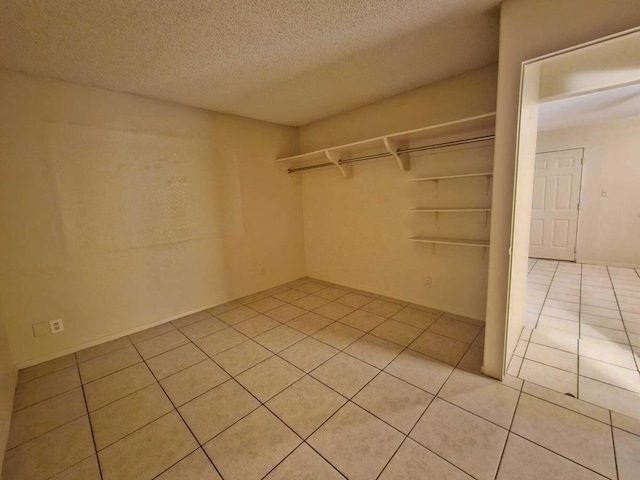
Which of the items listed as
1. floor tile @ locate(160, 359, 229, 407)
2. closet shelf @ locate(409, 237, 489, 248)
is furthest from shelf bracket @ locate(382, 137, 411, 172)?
floor tile @ locate(160, 359, 229, 407)

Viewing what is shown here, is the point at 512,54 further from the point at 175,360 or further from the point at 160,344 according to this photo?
the point at 160,344

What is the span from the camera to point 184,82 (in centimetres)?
234

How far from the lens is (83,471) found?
1.32 metres

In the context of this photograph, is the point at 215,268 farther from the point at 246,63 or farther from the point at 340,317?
the point at 246,63

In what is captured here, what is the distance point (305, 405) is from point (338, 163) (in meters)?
2.60

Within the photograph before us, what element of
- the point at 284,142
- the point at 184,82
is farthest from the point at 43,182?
the point at 284,142

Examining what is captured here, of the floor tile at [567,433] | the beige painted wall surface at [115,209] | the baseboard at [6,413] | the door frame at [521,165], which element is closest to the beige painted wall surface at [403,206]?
the door frame at [521,165]

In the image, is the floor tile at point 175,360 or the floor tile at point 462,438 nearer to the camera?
the floor tile at point 462,438

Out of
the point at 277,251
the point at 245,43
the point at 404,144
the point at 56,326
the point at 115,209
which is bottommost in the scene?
the point at 56,326

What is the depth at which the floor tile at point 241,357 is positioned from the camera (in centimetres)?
209

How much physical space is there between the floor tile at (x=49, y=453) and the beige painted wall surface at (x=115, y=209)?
109cm

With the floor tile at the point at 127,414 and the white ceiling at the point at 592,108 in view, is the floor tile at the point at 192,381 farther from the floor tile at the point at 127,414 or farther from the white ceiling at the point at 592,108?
the white ceiling at the point at 592,108

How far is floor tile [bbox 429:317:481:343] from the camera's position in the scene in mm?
2383

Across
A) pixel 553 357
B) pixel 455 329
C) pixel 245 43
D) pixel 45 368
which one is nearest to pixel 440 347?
pixel 455 329
